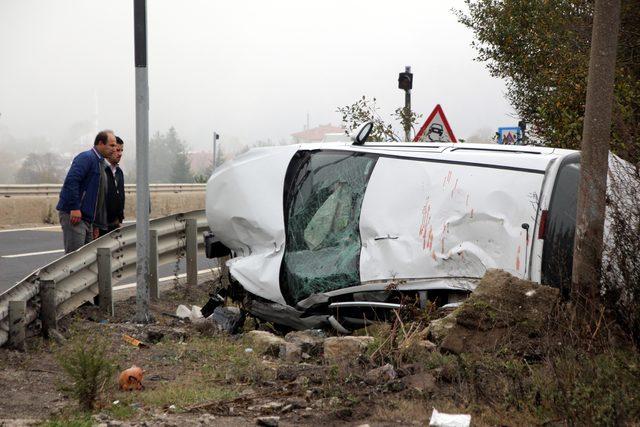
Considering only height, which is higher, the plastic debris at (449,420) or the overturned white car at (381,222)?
the overturned white car at (381,222)

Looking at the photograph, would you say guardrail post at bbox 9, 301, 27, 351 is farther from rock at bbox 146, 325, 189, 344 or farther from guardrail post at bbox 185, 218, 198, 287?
guardrail post at bbox 185, 218, 198, 287

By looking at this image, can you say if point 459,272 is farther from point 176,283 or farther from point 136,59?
point 176,283

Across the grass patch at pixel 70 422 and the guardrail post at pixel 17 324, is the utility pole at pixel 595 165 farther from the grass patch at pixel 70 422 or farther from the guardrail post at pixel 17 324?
the guardrail post at pixel 17 324

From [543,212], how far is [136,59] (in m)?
4.09

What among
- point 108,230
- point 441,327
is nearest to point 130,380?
point 441,327

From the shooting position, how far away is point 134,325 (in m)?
8.67

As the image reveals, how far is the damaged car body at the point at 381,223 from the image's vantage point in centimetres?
693

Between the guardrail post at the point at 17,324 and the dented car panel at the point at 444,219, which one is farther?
the guardrail post at the point at 17,324

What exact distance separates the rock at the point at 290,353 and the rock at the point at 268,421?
1.93 metres

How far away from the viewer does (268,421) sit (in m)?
5.08

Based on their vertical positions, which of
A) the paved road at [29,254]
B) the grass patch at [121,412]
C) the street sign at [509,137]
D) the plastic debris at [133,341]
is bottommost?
the paved road at [29,254]

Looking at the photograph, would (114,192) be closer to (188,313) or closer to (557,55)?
(188,313)

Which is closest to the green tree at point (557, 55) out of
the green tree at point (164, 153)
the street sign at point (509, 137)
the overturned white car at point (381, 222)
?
the street sign at point (509, 137)

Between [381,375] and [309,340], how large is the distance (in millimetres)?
1460
